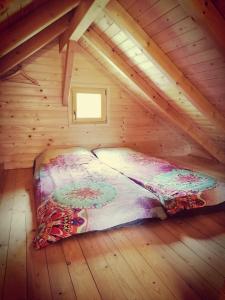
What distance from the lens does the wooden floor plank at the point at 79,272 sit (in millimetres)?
1172

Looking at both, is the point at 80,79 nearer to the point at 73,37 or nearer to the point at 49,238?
the point at 73,37

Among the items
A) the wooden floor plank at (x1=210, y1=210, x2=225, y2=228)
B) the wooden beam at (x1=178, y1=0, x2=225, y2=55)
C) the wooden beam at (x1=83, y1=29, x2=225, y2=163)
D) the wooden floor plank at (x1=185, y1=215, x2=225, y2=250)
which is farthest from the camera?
the wooden beam at (x1=83, y1=29, x2=225, y2=163)

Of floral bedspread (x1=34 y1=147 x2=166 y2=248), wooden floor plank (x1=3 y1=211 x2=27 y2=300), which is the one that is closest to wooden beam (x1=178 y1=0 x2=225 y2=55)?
floral bedspread (x1=34 y1=147 x2=166 y2=248)

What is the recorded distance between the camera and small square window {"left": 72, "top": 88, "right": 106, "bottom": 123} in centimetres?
384

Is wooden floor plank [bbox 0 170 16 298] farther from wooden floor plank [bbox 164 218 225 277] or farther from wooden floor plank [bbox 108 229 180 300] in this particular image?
wooden floor plank [bbox 164 218 225 277]

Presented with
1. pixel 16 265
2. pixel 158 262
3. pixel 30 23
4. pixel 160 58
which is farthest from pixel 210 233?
pixel 30 23

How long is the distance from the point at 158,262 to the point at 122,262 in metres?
0.24

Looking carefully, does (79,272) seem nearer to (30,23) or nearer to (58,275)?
(58,275)

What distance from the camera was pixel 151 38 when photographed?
2.22 metres

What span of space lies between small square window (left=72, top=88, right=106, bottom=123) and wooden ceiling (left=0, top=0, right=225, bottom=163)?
427mm

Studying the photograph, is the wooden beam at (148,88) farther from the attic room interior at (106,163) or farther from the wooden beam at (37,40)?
the wooden beam at (37,40)

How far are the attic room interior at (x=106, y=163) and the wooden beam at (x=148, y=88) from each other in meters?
0.02

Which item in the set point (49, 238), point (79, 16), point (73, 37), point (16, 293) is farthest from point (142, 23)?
point (16, 293)

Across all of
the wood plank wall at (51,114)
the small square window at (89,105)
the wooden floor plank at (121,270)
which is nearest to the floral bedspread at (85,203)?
the wooden floor plank at (121,270)
